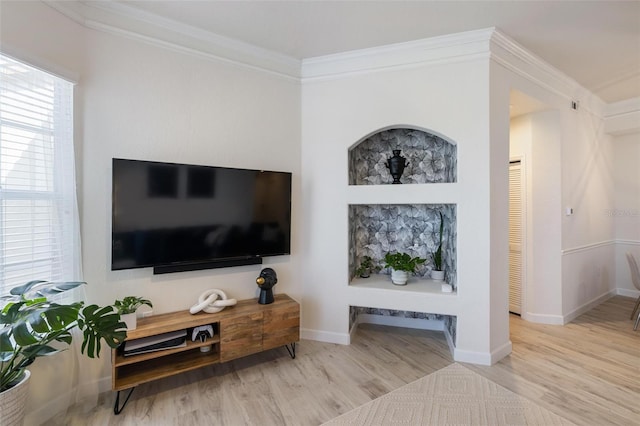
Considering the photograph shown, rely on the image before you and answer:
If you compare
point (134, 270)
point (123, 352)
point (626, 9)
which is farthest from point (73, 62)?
point (626, 9)

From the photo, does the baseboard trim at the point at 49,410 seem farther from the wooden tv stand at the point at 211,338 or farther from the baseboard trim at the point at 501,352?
the baseboard trim at the point at 501,352

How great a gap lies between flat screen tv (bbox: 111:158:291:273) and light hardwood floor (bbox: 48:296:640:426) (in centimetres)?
93

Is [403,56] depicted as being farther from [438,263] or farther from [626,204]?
[626,204]

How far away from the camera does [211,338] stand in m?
2.27

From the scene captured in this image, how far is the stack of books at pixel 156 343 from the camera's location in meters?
1.99

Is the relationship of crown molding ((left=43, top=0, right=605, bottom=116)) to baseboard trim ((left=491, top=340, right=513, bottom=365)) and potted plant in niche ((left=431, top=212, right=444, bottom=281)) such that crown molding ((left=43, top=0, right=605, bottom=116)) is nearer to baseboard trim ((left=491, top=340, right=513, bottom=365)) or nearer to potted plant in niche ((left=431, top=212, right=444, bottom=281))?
potted plant in niche ((left=431, top=212, right=444, bottom=281))

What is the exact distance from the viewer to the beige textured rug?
1867 mm

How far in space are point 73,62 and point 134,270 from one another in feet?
5.17

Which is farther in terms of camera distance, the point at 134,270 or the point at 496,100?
the point at 496,100

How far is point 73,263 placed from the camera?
199 cm

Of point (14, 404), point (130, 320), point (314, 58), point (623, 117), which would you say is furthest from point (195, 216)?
point (623, 117)

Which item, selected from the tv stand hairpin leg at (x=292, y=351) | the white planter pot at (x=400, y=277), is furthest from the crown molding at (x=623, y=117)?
the tv stand hairpin leg at (x=292, y=351)

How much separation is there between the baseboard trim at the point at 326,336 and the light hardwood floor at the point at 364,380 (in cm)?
6

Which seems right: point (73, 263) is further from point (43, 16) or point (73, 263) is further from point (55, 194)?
point (43, 16)
